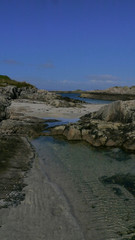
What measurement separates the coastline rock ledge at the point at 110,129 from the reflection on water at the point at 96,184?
131 cm

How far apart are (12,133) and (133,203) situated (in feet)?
54.8

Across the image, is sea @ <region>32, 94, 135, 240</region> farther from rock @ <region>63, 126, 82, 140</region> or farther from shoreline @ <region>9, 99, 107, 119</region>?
shoreline @ <region>9, 99, 107, 119</region>

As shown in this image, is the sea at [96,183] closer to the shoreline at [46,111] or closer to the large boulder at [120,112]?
the large boulder at [120,112]

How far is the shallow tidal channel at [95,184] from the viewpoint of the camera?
29.5 feet

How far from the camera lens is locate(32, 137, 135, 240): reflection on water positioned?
8992mm

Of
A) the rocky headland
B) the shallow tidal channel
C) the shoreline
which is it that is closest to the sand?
the rocky headland

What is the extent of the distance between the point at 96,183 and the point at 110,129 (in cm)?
1195

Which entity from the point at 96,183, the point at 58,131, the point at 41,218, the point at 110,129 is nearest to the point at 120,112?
the point at 110,129

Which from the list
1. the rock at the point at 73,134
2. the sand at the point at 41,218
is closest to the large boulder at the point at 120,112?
the rock at the point at 73,134

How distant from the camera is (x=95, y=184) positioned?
12719mm

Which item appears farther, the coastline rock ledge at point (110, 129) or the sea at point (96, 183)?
the coastline rock ledge at point (110, 129)

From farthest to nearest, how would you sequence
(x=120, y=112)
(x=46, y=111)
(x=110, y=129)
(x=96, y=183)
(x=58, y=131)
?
(x=46, y=111) → (x=120, y=112) → (x=58, y=131) → (x=110, y=129) → (x=96, y=183)

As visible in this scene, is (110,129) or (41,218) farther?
(110,129)

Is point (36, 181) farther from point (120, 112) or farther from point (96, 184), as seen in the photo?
point (120, 112)
